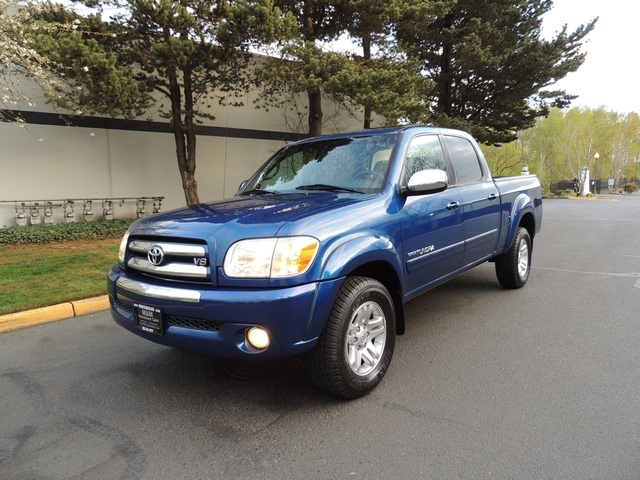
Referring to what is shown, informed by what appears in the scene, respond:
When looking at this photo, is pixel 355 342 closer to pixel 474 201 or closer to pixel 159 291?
pixel 159 291

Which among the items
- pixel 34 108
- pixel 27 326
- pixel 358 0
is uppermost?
pixel 358 0

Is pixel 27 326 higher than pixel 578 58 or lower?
lower

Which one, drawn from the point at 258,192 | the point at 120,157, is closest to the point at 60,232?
the point at 120,157

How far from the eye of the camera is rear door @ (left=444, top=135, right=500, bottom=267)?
4.38 metres

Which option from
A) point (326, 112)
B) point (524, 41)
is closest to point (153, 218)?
point (326, 112)

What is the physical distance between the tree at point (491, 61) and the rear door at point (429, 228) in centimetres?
1065

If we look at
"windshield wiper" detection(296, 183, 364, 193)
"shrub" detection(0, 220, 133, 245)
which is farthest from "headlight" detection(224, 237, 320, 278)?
"shrub" detection(0, 220, 133, 245)

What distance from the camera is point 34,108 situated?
33.9ft

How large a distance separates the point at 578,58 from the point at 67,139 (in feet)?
57.8

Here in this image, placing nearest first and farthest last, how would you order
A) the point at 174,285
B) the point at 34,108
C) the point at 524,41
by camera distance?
1. the point at 174,285
2. the point at 34,108
3. the point at 524,41

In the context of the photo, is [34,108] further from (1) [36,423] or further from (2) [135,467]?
(2) [135,467]

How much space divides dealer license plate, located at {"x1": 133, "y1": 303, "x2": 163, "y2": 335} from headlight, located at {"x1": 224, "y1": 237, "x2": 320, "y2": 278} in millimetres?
610

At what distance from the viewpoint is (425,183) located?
3.34 meters

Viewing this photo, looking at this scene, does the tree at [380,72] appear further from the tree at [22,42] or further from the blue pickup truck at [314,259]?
the blue pickup truck at [314,259]
